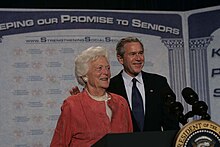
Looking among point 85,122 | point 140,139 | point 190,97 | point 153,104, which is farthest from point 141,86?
point 140,139

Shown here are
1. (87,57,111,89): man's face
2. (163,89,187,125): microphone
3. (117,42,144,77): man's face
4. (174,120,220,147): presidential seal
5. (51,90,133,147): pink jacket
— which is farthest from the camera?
(117,42,144,77): man's face

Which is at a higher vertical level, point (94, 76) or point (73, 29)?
point (73, 29)

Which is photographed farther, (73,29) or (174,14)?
(174,14)

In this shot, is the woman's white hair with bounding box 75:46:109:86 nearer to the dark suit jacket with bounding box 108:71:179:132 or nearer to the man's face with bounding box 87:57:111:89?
the man's face with bounding box 87:57:111:89

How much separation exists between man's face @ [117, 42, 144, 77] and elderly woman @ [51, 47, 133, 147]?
53 centimetres

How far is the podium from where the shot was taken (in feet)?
4.98

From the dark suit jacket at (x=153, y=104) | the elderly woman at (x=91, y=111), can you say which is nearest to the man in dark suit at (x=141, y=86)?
the dark suit jacket at (x=153, y=104)

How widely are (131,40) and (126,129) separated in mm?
747

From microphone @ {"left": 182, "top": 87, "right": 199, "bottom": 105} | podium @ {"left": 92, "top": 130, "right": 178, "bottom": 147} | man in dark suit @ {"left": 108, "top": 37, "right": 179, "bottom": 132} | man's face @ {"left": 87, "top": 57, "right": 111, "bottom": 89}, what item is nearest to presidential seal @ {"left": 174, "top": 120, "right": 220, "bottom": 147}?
podium @ {"left": 92, "top": 130, "right": 178, "bottom": 147}

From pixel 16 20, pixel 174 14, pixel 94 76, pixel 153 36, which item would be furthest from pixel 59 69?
pixel 94 76

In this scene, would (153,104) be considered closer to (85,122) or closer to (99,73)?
(99,73)

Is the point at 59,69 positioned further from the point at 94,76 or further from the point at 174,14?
the point at 94,76

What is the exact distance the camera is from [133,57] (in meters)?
2.88

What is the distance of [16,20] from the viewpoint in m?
3.87
